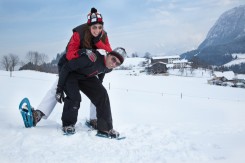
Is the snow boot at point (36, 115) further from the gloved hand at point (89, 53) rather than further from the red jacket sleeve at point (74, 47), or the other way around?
the gloved hand at point (89, 53)

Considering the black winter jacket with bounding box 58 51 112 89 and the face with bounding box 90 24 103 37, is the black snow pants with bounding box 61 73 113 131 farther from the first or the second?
the face with bounding box 90 24 103 37

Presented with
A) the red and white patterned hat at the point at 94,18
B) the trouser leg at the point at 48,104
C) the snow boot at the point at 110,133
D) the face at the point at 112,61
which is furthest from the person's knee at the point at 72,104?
the red and white patterned hat at the point at 94,18

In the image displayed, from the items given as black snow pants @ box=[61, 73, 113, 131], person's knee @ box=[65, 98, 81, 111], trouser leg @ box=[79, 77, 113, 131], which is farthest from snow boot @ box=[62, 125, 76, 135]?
trouser leg @ box=[79, 77, 113, 131]

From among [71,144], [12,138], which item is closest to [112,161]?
[71,144]

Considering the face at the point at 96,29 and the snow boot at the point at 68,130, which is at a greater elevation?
the face at the point at 96,29

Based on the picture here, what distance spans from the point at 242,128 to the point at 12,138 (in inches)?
140

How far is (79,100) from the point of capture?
4574 millimetres

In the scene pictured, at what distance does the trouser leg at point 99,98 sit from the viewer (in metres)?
4.57

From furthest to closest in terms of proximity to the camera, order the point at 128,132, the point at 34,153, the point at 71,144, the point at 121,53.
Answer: the point at 128,132
the point at 121,53
the point at 71,144
the point at 34,153

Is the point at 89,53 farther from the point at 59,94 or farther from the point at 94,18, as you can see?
the point at 59,94

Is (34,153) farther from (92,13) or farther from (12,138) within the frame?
(92,13)

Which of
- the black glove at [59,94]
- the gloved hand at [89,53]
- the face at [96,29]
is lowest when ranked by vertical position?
the black glove at [59,94]

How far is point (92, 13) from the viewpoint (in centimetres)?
432

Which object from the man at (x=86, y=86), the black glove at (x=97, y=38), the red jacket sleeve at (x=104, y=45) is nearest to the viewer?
the man at (x=86, y=86)
